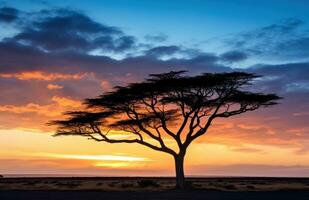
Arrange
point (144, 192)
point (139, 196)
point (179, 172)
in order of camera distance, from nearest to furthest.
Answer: point (139, 196)
point (144, 192)
point (179, 172)

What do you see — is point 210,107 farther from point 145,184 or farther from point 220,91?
point 145,184

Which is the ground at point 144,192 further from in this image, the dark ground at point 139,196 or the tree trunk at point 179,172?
the tree trunk at point 179,172

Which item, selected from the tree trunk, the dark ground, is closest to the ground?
the dark ground

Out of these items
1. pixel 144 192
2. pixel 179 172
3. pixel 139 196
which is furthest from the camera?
pixel 179 172

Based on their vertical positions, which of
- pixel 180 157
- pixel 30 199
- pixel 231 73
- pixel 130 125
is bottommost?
pixel 30 199

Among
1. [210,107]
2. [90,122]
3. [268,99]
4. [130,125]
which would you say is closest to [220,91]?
[210,107]

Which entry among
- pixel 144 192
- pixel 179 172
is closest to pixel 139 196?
pixel 144 192

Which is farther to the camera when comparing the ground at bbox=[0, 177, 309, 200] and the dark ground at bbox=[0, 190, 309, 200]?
the ground at bbox=[0, 177, 309, 200]

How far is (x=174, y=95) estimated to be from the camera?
2202 inches

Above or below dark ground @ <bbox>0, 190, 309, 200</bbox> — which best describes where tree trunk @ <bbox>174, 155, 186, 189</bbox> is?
above

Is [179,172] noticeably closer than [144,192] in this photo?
No

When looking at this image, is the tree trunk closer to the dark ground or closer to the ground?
the ground

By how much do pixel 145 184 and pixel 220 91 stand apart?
12.4 metres

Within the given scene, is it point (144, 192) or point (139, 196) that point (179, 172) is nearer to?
point (144, 192)
